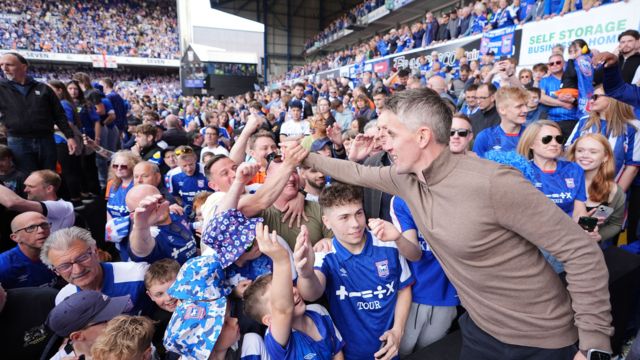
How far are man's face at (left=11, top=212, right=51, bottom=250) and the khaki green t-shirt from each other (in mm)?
1909

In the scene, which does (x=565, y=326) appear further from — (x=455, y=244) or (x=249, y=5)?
(x=249, y=5)

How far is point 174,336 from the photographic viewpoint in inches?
64.8

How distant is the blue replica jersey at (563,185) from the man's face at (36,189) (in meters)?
4.77

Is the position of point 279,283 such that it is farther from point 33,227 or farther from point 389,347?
point 33,227

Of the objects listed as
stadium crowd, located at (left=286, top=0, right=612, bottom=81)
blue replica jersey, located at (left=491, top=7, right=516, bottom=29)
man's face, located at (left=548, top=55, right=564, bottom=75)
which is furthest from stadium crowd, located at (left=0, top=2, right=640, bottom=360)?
blue replica jersey, located at (left=491, top=7, right=516, bottom=29)

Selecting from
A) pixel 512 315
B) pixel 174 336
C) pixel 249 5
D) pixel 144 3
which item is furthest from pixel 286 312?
pixel 144 3

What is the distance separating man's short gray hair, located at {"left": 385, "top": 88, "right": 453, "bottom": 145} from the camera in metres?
1.46

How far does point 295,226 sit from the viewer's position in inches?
98.9

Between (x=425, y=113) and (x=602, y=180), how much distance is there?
2.64 metres

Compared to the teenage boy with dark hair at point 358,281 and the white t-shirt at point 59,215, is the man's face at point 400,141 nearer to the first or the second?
the teenage boy with dark hair at point 358,281

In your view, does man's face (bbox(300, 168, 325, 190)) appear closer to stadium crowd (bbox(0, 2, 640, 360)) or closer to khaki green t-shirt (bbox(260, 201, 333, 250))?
stadium crowd (bbox(0, 2, 640, 360))

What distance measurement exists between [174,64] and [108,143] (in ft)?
115

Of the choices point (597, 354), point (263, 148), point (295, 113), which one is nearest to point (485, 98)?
point (263, 148)

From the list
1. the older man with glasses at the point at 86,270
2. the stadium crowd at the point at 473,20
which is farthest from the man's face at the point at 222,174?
the stadium crowd at the point at 473,20
